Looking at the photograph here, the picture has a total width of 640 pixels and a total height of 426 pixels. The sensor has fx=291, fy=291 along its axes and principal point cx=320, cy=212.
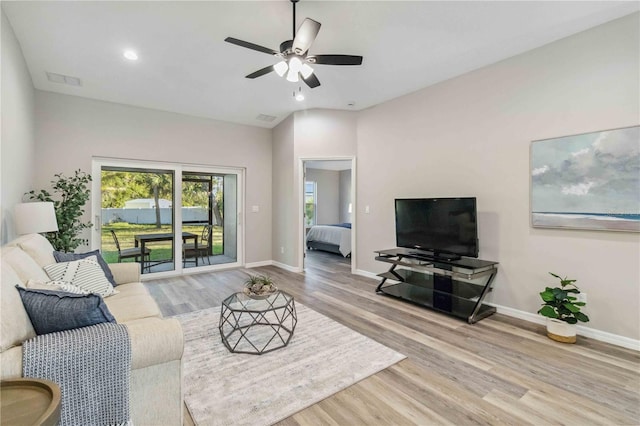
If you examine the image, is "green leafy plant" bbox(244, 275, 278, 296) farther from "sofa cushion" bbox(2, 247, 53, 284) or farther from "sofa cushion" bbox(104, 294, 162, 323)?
"sofa cushion" bbox(2, 247, 53, 284)

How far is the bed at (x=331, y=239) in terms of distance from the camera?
714cm

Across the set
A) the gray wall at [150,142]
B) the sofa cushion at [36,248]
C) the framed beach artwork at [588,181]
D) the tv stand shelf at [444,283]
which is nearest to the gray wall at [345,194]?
the gray wall at [150,142]

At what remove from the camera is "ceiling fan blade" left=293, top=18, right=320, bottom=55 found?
91.4 inches

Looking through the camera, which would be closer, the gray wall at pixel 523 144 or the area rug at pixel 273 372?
the area rug at pixel 273 372

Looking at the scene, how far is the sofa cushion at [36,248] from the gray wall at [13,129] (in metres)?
0.27

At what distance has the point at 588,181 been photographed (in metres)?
2.86

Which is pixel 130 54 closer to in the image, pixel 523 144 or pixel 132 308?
pixel 132 308

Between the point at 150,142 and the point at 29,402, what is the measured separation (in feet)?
15.7

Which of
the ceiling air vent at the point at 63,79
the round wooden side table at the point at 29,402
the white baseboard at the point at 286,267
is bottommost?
the white baseboard at the point at 286,267

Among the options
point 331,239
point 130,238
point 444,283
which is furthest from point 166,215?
point 444,283

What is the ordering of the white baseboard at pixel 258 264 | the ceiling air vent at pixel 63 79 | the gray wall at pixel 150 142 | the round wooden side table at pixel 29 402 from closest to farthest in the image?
the round wooden side table at pixel 29 402
the ceiling air vent at pixel 63 79
the gray wall at pixel 150 142
the white baseboard at pixel 258 264

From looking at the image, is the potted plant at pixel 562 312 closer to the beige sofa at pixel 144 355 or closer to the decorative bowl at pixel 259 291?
the decorative bowl at pixel 259 291

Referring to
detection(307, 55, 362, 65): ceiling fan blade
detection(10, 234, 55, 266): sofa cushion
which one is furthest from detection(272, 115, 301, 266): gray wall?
detection(10, 234, 55, 266): sofa cushion

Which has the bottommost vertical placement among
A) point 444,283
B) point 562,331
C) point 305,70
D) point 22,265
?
Result: point 562,331
